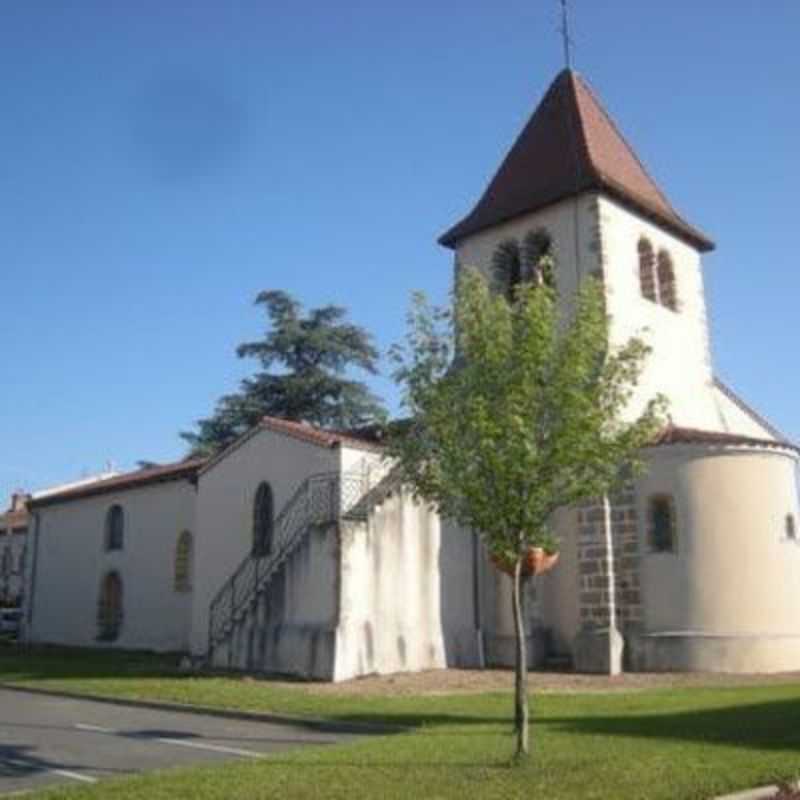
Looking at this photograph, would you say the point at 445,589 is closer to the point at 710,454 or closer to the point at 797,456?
the point at 710,454

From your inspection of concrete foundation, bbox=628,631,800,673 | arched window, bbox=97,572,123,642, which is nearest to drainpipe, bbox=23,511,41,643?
arched window, bbox=97,572,123,642

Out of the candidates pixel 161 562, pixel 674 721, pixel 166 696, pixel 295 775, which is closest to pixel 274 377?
pixel 161 562

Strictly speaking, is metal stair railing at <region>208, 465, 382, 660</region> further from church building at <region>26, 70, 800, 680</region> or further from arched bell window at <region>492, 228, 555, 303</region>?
arched bell window at <region>492, 228, 555, 303</region>

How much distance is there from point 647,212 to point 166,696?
17.0 metres

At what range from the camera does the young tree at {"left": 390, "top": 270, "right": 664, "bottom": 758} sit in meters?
11.3

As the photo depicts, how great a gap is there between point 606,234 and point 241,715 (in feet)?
49.8

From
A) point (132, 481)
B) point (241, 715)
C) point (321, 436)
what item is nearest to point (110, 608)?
point (132, 481)

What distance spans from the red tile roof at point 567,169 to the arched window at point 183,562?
36.5ft

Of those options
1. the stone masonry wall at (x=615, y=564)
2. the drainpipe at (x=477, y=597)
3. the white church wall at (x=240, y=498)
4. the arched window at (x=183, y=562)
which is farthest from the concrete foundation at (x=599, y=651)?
the arched window at (x=183, y=562)

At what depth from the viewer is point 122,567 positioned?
105 ft

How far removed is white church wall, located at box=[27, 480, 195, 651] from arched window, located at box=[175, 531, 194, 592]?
0.15 meters

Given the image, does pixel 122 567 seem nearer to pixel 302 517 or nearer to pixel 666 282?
pixel 302 517

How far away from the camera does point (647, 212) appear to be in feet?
87.5

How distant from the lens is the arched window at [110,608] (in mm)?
31875
